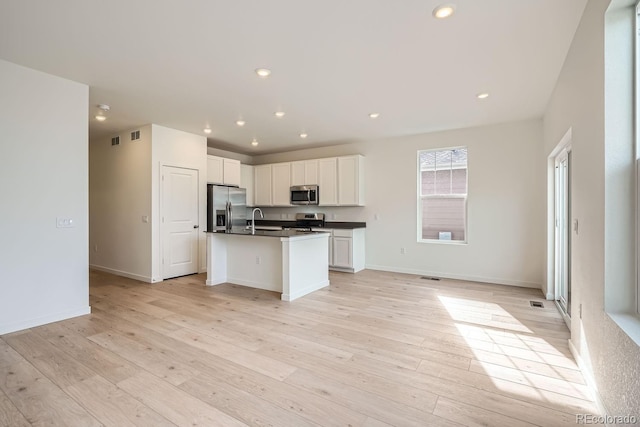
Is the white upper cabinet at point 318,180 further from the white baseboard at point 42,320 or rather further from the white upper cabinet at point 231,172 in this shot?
the white baseboard at point 42,320

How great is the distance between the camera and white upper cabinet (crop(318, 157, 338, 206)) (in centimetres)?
643

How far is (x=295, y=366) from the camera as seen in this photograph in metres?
2.39

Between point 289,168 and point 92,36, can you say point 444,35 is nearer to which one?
point 92,36

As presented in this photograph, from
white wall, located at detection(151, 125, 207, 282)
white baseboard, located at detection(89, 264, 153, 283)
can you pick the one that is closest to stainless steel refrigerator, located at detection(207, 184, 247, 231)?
white wall, located at detection(151, 125, 207, 282)

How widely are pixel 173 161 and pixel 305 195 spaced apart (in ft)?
8.76

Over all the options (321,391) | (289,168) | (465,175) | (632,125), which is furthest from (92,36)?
(465,175)

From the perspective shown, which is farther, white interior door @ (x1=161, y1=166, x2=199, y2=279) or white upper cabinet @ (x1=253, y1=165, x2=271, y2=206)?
white upper cabinet @ (x1=253, y1=165, x2=271, y2=206)

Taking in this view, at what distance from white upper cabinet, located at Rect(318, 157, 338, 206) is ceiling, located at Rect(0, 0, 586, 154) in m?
1.94

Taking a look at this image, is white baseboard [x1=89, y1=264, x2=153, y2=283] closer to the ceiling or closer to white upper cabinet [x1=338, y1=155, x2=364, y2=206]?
the ceiling

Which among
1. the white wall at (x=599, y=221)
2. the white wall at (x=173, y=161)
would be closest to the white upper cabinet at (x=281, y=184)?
the white wall at (x=173, y=161)

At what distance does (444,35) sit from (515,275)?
4.12m

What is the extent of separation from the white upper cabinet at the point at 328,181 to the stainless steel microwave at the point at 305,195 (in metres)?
0.12

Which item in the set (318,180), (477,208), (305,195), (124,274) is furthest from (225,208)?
(477,208)

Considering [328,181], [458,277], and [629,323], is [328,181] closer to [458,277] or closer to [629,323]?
[458,277]
